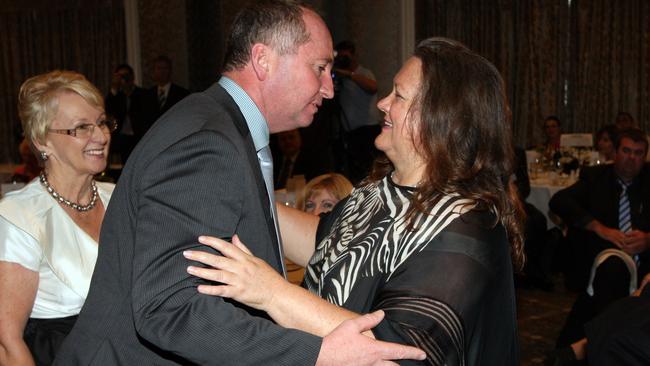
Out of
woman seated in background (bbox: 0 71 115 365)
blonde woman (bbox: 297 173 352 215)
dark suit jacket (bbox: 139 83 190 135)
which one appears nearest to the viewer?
woman seated in background (bbox: 0 71 115 365)

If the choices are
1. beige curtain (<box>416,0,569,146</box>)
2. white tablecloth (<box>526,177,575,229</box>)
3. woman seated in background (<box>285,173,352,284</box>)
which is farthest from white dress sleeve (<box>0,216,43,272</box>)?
beige curtain (<box>416,0,569,146</box>)

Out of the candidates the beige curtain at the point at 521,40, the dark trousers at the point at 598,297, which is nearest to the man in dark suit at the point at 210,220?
the dark trousers at the point at 598,297

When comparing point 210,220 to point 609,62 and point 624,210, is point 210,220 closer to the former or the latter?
point 624,210

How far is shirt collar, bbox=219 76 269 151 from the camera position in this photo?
5.40 ft

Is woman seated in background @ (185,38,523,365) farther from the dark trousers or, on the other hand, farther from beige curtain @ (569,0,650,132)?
beige curtain @ (569,0,650,132)

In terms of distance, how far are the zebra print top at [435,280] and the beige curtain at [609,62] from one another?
877 cm

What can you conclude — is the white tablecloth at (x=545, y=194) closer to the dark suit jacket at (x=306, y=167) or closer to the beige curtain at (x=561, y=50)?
the dark suit jacket at (x=306, y=167)

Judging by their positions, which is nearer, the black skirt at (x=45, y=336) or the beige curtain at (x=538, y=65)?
the black skirt at (x=45, y=336)

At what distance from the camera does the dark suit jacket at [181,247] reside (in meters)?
1.33

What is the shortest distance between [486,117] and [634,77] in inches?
345

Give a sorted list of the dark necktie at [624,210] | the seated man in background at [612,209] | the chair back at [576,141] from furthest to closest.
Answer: the chair back at [576,141] → the dark necktie at [624,210] → the seated man in background at [612,209]

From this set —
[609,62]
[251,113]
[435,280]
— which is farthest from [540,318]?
[609,62]

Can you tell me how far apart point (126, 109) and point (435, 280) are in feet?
23.0

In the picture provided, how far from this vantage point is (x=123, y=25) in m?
11.4
